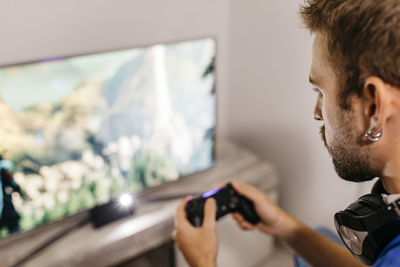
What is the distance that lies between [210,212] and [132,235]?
0.28 m

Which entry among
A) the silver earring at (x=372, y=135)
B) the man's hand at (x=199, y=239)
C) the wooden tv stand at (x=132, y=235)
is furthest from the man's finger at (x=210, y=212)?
the silver earring at (x=372, y=135)

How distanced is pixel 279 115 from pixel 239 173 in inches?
12.1

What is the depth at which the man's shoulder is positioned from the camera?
0.73 meters

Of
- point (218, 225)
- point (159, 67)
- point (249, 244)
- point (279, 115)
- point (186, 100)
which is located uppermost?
point (159, 67)

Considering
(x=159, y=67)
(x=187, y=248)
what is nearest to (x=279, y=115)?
(x=159, y=67)

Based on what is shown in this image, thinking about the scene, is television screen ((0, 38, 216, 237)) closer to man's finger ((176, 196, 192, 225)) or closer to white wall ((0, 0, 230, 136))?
white wall ((0, 0, 230, 136))

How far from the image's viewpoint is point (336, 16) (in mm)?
749

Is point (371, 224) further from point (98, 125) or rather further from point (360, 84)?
point (98, 125)

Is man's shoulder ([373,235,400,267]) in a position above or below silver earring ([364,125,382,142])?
below

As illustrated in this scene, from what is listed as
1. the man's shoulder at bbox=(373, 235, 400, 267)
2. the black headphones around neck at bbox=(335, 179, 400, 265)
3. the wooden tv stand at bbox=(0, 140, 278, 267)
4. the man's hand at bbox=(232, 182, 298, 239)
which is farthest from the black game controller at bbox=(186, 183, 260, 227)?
the man's shoulder at bbox=(373, 235, 400, 267)

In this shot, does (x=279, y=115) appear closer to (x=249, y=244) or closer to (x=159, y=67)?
(x=249, y=244)

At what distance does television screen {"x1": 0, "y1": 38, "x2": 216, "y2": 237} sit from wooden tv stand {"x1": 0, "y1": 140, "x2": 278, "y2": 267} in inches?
2.5

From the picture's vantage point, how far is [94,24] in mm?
1502

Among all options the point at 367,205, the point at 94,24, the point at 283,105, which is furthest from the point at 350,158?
the point at 94,24
